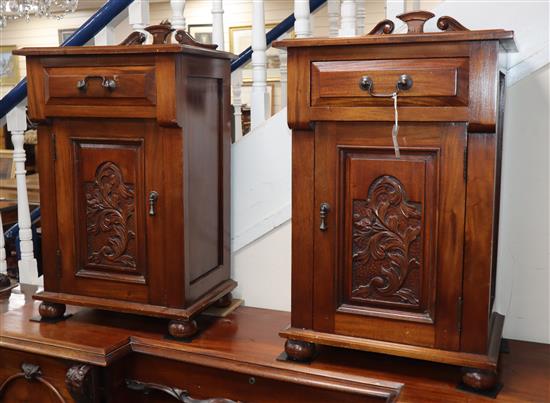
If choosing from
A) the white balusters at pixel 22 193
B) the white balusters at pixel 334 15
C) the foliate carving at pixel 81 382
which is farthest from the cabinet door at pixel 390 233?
the white balusters at pixel 334 15

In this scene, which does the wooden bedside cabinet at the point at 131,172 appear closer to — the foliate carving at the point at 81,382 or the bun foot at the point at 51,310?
the bun foot at the point at 51,310

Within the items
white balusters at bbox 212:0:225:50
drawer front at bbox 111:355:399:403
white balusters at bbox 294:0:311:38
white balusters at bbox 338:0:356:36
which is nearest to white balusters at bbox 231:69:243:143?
white balusters at bbox 212:0:225:50

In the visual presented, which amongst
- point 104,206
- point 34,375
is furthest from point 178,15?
point 34,375

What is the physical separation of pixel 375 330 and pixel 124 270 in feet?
2.48

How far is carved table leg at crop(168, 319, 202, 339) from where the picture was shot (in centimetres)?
187

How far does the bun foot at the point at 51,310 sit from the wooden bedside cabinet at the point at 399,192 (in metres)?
0.76

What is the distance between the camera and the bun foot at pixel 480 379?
153 centimetres

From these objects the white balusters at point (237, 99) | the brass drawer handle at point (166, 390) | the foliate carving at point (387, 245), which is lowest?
the brass drawer handle at point (166, 390)

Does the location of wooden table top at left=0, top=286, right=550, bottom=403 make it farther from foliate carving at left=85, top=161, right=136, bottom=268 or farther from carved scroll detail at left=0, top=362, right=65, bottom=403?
foliate carving at left=85, top=161, right=136, bottom=268

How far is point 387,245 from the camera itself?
62.9 inches

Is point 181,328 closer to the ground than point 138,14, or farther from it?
closer to the ground

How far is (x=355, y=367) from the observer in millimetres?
1686

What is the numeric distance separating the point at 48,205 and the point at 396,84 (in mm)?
1097

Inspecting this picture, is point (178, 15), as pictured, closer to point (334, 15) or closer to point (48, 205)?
point (48, 205)
